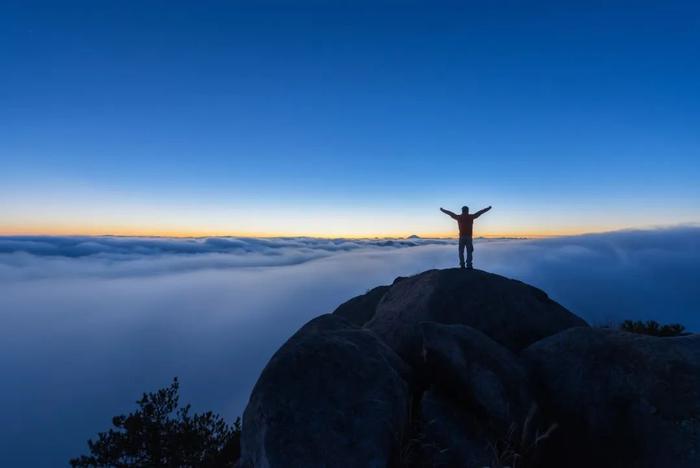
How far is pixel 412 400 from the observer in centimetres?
884

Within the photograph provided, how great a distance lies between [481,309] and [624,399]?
17.8 feet

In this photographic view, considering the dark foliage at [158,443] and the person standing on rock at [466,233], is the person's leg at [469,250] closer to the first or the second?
the person standing on rock at [466,233]

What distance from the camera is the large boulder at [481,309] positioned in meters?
13.2

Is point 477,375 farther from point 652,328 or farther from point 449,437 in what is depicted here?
point 652,328

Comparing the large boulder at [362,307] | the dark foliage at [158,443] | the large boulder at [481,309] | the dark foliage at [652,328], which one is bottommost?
the dark foliage at [158,443]

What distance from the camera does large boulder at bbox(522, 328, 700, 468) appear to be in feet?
25.7

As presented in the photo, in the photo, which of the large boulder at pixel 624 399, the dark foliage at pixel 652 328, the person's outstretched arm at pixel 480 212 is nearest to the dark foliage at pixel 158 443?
the large boulder at pixel 624 399

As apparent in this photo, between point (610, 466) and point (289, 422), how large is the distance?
6.75 m

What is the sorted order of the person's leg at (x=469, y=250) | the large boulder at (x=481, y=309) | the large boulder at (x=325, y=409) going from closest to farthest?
1. the large boulder at (x=325, y=409)
2. the large boulder at (x=481, y=309)
3. the person's leg at (x=469, y=250)

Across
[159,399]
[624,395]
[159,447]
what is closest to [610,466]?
[624,395]

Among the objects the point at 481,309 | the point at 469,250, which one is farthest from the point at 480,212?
the point at 481,309

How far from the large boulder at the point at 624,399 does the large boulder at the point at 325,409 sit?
391cm

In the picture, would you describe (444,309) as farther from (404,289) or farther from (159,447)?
(159,447)

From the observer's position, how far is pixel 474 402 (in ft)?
27.9
